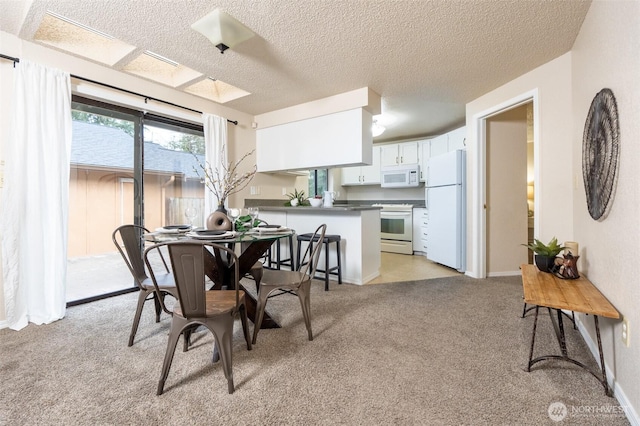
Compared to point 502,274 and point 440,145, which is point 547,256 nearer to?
point 502,274

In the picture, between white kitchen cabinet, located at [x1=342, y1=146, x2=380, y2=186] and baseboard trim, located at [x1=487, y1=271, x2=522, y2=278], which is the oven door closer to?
white kitchen cabinet, located at [x1=342, y1=146, x2=380, y2=186]

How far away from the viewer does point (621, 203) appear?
140 centimetres

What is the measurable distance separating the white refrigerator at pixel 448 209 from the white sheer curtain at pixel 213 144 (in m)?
3.21

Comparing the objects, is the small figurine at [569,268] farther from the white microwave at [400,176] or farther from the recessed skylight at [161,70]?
the recessed skylight at [161,70]

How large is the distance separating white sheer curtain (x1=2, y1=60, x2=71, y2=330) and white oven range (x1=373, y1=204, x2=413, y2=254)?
4544 millimetres

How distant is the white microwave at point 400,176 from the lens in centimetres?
548

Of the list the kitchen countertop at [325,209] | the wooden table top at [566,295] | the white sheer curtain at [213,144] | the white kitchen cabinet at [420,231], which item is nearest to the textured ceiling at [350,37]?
the white sheer curtain at [213,144]

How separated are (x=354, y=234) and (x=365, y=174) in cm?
303

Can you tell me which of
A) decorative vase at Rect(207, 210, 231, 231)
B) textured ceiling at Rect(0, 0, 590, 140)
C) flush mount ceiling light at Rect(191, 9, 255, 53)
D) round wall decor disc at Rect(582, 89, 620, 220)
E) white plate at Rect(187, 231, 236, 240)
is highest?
textured ceiling at Rect(0, 0, 590, 140)

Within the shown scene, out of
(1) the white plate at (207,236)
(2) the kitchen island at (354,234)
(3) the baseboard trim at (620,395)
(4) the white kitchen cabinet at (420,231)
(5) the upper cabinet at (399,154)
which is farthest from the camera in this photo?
(5) the upper cabinet at (399,154)

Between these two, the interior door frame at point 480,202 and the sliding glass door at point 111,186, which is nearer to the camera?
the sliding glass door at point 111,186

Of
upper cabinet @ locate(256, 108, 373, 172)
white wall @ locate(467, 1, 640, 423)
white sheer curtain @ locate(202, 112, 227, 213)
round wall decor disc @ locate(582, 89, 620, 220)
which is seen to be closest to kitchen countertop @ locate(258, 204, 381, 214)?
upper cabinet @ locate(256, 108, 373, 172)

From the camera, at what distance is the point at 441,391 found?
145 cm

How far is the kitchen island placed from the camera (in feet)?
11.1
